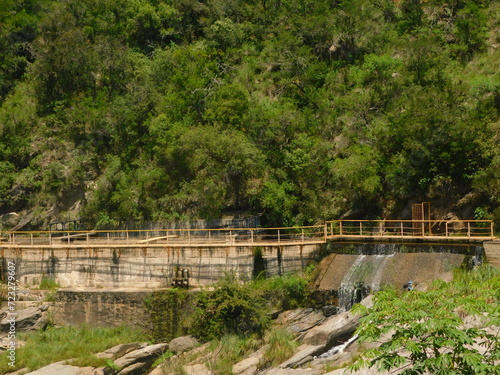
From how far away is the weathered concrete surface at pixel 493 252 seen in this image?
27.7 m

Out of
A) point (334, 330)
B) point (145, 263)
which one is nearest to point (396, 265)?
point (334, 330)

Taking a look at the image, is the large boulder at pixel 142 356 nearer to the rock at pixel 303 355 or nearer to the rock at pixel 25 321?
the rock at pixel 25 321

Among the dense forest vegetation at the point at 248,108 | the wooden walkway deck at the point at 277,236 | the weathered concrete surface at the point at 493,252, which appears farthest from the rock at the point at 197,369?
the weathered concrete surface at the point at 493,252

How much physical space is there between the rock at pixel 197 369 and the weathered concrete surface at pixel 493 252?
12.1m

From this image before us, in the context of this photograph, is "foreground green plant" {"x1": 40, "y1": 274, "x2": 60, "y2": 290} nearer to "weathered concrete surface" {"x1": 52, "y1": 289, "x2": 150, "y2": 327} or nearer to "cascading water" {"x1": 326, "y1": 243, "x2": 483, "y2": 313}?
"weathered concrete surface" {"x1": 52, "y1": 289, "x2": 150, "y2": 327}

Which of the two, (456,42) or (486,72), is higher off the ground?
(456,42)

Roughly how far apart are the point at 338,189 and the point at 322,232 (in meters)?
4.19

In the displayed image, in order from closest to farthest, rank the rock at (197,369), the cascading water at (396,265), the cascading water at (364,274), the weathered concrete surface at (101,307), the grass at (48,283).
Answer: the rock at (197,369), the cascading water at (396,265), the cascading water at (364,274), the weathered concrete surface at (101,307), the grass at (48,283)

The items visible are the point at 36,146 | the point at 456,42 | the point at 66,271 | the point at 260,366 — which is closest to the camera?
the point at 260,366

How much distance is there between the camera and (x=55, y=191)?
44.3 meters

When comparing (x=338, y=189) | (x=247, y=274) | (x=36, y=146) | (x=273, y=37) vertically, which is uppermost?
(x=273, y=37)

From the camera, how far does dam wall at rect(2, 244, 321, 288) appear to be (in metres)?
33.7

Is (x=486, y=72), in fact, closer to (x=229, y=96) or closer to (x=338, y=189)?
(x=338, y=189)

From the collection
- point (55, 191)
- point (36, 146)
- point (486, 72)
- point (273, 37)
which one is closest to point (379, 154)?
point (486, 72)
